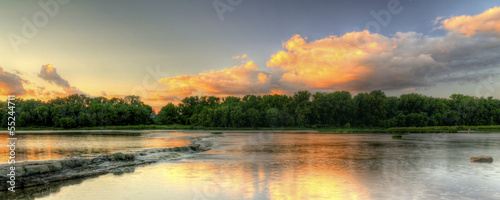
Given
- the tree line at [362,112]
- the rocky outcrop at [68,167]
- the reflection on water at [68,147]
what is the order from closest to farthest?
the rocky outcrop at [68,167]
the reflection on water at [68,147]
the tree line at [362,112]

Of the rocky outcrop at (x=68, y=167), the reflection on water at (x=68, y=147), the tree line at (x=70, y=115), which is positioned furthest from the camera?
the tree line at (x=70, y=115)

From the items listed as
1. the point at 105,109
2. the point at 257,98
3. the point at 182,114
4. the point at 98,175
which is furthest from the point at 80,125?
the point at 98,175

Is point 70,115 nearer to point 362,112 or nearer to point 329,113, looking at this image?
point 329,113

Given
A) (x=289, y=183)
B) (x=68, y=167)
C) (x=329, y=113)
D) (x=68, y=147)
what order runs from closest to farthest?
(x=289, y=183), (x=68, y=167), (x=68, y=147), (x=329, y=113)

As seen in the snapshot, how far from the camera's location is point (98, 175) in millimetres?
16672

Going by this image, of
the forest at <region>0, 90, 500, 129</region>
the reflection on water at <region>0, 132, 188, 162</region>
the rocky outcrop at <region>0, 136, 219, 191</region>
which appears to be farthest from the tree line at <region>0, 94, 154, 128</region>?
the rocky outcrop at <region>0, 136, 219, 191</region>

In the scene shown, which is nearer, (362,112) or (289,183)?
(289,183)

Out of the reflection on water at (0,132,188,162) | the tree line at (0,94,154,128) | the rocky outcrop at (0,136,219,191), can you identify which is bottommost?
the reflection on water at (0,132,188,162)

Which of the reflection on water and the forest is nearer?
the reflection on water

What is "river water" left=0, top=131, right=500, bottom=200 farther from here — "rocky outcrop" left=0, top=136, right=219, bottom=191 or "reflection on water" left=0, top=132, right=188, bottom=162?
"reflection on water" left=0, top=132, right=188, bottom=162

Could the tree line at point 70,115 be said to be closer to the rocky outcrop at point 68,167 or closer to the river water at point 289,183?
the rocky outcrop at point 68,167

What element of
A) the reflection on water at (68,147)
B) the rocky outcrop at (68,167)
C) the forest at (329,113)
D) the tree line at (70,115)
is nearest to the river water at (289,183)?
the rocky outcrop at (68,167)

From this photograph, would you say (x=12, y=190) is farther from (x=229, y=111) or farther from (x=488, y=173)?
(x=229, y=111)

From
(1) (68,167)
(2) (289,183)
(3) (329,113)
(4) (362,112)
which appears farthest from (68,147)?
(4) (362,112)
